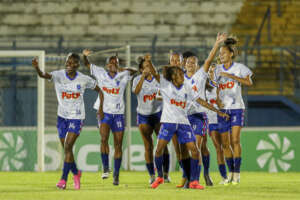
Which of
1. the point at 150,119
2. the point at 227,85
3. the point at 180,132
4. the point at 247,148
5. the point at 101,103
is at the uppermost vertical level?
the point at 227,85

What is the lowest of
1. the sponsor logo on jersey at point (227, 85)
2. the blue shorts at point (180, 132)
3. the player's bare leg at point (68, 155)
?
the player's bare leg at point (68, 155)

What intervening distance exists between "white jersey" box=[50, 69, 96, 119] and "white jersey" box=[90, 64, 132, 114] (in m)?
0.95

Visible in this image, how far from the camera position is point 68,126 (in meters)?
8.16

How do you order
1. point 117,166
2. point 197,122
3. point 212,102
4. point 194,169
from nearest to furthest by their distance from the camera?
1. point 194,169
2. point 197,122
3. point 117,166
4. point 212,102

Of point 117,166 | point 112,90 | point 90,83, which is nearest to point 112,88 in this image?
point 112,90

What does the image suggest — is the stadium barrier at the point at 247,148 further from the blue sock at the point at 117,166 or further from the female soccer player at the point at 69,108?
the female soccer player at the point at 69,108

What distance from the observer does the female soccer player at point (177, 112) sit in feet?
25.7

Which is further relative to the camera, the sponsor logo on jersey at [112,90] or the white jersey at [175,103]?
the sponsor logo on jersey at [112,90]

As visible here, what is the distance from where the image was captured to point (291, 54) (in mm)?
17578

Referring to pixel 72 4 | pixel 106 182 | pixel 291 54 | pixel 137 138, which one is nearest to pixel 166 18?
pixel 72 4

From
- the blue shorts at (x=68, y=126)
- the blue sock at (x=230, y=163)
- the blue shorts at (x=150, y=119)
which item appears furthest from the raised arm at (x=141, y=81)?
the blue sock at (x=230, y=163)

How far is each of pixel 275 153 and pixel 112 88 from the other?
15.4 feet

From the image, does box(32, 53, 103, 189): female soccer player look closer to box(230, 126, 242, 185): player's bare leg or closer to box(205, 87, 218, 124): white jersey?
box(205, 87, 218, 124): white jersey

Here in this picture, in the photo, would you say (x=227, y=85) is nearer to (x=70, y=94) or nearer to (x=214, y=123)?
Answer: (x=214, y=123)
